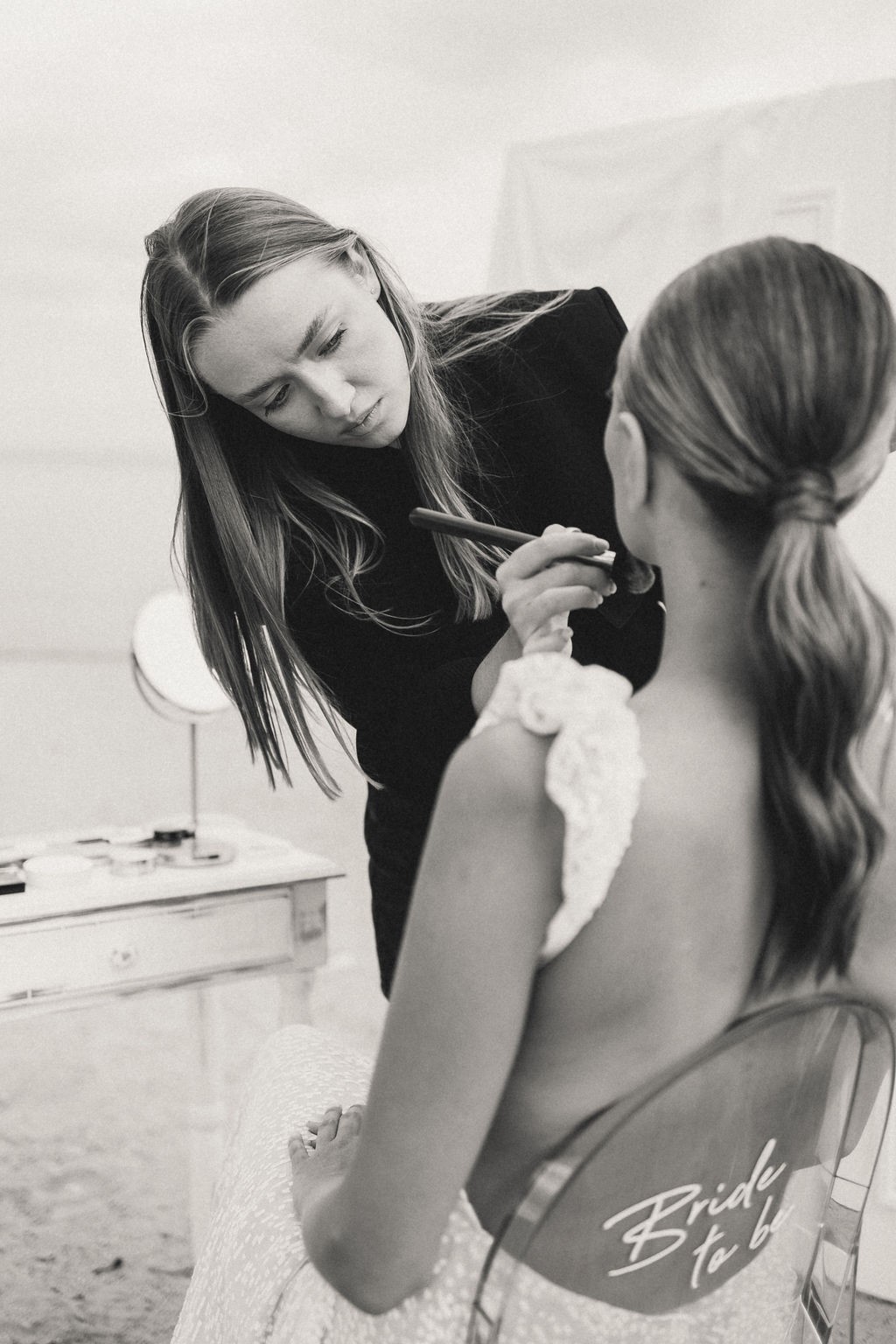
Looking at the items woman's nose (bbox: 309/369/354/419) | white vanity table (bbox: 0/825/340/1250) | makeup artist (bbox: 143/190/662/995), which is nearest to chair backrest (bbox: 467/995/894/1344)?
makeup artist (bbox: 143/190/662/995)

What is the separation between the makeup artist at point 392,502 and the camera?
40.6 inches

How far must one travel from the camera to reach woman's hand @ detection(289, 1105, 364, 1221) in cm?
74

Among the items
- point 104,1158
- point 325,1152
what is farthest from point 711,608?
point 104,1158

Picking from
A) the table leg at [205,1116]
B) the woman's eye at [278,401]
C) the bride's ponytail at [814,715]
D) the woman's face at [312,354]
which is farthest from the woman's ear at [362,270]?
the table leg at [205,1116]

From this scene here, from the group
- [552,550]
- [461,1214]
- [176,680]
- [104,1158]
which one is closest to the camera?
[461,1214]

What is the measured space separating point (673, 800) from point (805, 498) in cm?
15

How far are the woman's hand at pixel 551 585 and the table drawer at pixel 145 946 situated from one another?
Answer: 0.86m

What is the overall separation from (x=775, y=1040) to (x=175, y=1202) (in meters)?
1.46

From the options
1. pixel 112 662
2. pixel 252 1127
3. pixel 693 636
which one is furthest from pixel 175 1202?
pixel 112 662

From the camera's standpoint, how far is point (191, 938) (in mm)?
1486

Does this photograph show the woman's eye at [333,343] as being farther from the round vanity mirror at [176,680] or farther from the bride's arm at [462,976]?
the round vanity mirror at [176,680]

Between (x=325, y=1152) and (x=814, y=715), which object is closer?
(x=814, y=715)

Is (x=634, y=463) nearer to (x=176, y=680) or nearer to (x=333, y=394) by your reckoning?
(x=333, y=394)

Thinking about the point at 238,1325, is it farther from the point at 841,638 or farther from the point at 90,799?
the point at 90,799
